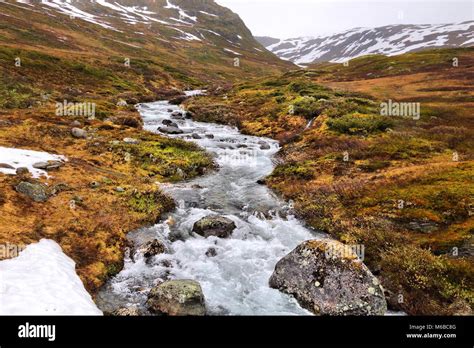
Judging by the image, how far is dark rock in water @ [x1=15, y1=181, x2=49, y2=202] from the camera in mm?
17950

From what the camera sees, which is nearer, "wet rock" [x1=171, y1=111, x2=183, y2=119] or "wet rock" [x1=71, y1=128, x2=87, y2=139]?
"wet rock" [x1=71, y1=128, x2=87, y2=139]

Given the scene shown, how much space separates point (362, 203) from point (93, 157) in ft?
63.4

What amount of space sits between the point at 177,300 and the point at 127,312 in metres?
1.68

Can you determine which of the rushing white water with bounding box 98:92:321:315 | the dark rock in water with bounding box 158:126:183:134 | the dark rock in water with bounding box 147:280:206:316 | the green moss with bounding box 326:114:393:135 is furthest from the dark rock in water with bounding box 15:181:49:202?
the green moss with bounding box 326:114:393:135

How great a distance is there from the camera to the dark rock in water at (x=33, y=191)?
18.0 m

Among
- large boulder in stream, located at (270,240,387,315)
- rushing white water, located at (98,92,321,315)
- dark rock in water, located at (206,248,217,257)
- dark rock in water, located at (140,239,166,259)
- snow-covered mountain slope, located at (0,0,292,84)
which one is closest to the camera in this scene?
large boulder in stream, located at (270,240,387,315)

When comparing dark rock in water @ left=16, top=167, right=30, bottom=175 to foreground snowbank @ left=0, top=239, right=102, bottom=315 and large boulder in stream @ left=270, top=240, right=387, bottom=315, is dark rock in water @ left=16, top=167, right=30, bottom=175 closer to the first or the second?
foreground snowbank @ left=0, top=239, right=102, bottom=315

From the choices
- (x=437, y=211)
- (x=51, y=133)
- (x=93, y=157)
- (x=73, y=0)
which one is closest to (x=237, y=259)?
(x=437, y=211)

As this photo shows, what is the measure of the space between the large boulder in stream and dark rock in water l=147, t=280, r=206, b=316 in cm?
346

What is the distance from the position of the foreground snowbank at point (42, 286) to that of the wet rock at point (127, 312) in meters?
0.66

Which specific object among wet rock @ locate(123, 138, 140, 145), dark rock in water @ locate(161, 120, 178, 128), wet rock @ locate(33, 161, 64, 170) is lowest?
wet rock @ locate(33, 161, 64, 170)

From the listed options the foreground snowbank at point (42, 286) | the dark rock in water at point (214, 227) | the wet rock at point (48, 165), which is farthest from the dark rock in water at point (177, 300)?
the wet rock at point (48, 165)

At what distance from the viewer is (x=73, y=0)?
197 m

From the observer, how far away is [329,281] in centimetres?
1370
